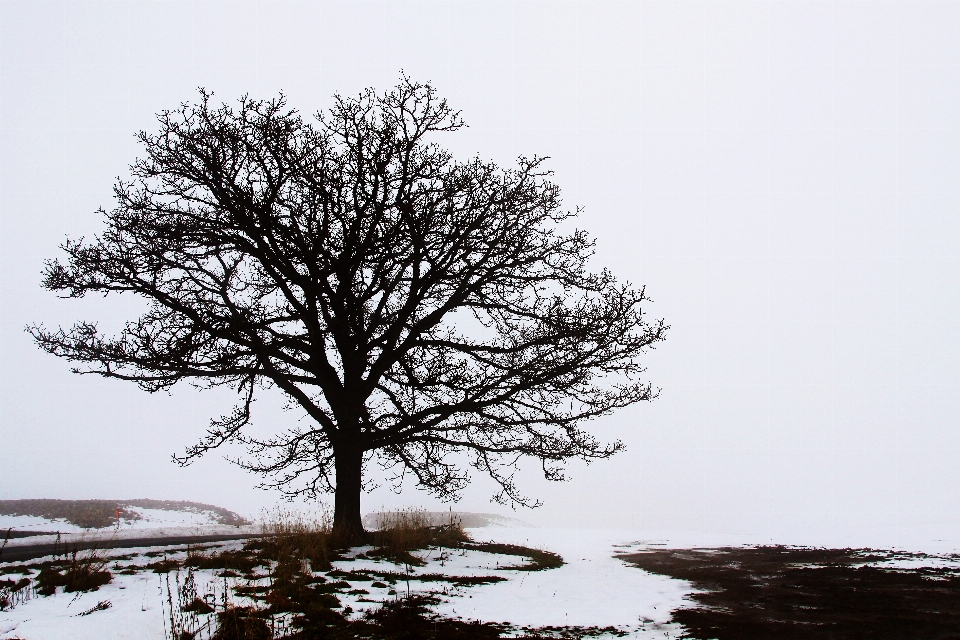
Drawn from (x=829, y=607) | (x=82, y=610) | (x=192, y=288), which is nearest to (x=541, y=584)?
(x=829, y=607)

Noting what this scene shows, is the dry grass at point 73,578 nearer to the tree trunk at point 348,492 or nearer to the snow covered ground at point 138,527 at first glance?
the snow covered ground at point 138,527

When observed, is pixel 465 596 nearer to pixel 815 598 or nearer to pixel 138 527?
pixel 815 598

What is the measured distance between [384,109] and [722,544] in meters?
15.8

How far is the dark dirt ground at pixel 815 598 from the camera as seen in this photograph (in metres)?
6.93

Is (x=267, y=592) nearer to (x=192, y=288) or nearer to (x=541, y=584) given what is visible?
(x=541, y=584)

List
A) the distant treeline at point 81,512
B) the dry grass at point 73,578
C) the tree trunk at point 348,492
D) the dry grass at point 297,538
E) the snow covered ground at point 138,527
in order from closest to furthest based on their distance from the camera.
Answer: the dry grass at point 73,578 → the dry grass at point 297,538 → the tree trunk at point 348,492 → the snow covered ground at point 138,527 → the distant treeline at point 81,512

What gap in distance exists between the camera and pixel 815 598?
876 centimetres

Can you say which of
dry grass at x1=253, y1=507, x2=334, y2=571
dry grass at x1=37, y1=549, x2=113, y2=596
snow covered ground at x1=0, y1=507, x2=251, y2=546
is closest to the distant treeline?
snow covered ground at x1=0, y1=507, x2=251, y2=546

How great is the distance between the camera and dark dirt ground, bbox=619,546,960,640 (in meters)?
6.93

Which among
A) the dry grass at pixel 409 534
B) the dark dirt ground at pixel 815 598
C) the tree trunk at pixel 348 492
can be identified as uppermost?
the tree trunk at pixel 348 492

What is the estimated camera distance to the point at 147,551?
11555 mm

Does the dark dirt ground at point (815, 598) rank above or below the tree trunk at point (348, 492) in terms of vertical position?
below

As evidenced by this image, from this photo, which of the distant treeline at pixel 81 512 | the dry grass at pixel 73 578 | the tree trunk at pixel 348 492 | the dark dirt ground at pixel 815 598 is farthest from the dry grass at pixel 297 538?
the distant treeline at pixel 81 512

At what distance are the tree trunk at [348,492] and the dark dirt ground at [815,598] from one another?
20.7 ft
